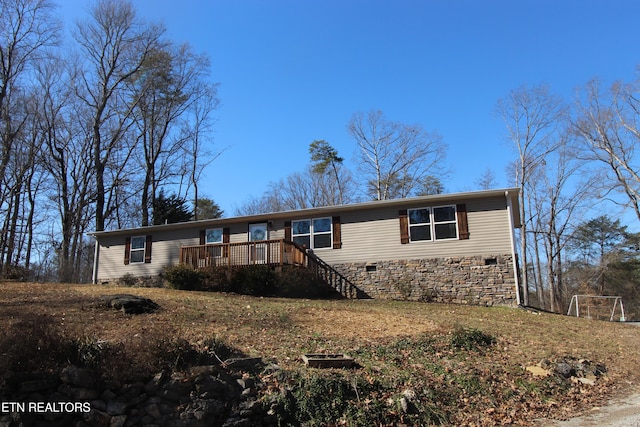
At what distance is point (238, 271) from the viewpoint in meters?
15.7

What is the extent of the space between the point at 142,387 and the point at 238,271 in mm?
10955

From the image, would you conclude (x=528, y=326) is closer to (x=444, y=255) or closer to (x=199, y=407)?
(x=444, y=255)

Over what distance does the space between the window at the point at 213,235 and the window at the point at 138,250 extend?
354cm

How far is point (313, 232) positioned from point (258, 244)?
220 cm

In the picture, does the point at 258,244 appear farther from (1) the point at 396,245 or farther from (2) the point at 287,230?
(1) the point at 396,245

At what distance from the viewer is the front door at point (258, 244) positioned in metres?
16.4

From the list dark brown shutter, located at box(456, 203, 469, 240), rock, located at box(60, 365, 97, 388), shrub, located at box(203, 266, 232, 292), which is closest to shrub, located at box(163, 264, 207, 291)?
shrub, located at box(203, 266, 232, 292)

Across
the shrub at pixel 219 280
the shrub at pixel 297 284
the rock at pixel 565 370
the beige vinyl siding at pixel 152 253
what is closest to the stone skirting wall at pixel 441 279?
the shrub at pixel 297 284

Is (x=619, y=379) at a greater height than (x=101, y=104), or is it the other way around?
(x=101, y=104)

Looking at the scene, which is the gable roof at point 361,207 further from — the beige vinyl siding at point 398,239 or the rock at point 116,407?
the rock at point 116,407

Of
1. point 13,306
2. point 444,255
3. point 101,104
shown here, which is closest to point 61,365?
point 13,306

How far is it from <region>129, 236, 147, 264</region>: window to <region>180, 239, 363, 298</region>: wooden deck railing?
422 centimetres

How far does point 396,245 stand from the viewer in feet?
53.0

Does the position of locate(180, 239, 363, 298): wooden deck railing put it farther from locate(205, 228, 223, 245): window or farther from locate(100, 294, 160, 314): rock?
locate(100, 294, 160, 314): rock
